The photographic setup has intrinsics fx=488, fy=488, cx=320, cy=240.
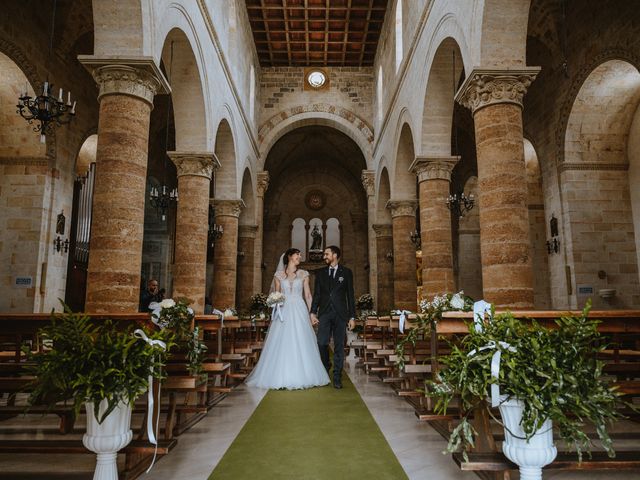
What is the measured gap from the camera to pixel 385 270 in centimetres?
1705

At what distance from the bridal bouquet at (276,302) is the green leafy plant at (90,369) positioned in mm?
3978

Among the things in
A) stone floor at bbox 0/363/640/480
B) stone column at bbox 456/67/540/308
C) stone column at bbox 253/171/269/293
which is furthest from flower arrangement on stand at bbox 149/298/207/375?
stone column at bbox 253/171/269/293

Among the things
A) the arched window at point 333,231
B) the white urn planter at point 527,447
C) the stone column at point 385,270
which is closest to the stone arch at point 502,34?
the white urn planter at point 527,447

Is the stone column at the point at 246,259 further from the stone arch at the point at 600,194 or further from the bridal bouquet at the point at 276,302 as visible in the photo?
the bridal bouquet at the point at 276,302

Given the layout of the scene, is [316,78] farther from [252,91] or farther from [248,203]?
[248,203]

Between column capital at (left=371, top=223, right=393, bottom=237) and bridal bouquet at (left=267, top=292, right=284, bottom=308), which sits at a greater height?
column capital at (left=371, top=223, right=393, bottom=237)

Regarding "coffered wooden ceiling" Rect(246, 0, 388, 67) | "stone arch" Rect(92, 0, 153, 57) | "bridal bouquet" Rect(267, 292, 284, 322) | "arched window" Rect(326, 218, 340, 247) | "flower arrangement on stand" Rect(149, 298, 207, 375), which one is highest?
"coffered wooden ceiling" Rect(246, 0, 388, 67)

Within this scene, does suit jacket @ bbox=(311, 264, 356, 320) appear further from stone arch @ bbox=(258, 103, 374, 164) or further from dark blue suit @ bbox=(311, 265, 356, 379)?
stone arch @ bbox=(258, 103, 374, 164)

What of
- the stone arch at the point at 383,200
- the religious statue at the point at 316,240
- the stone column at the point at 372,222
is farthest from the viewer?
the religious statue at the point at 316,240

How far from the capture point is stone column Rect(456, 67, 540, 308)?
6.38 m

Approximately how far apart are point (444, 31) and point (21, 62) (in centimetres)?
826

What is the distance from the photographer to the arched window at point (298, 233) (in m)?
25.6

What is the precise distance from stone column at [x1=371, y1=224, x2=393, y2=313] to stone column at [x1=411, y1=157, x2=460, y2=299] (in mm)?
6445

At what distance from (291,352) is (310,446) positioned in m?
2.95
